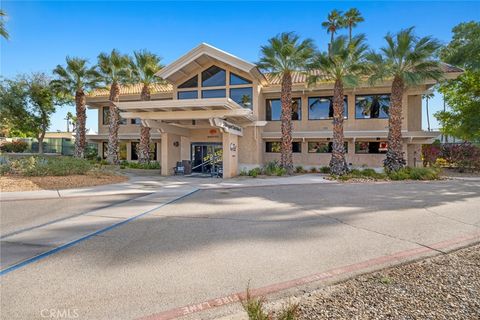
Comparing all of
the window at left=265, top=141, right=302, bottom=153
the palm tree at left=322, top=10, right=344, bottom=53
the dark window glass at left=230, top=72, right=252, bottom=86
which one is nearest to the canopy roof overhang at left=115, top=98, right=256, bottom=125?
the dark window glass at left=230, top=72, right=252, bottom=86

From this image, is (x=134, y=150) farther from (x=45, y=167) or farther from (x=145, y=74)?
(x=45, y=167)

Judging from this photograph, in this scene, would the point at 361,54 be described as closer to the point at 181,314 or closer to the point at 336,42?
the point at 336,42

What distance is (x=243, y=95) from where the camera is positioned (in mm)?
21875

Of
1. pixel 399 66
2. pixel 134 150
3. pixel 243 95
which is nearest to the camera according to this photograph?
pixel 399 66

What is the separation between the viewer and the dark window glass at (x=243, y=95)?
21750mm

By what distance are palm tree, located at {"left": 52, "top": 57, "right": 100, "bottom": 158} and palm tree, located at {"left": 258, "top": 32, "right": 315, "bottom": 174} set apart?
15845 millimetres

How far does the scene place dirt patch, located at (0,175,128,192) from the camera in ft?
42.1

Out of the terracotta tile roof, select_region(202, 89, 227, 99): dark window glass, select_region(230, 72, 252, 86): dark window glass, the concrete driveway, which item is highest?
the terracotta tile roof

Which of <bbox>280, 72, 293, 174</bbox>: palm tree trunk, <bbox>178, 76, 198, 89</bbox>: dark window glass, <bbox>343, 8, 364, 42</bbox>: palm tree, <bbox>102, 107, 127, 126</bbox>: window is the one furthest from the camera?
<bbox>343, 8, 364, 42</bbox>: palm tree

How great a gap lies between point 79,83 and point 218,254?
2636 centimetres

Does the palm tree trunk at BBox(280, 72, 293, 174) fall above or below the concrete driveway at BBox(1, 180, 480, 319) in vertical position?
above

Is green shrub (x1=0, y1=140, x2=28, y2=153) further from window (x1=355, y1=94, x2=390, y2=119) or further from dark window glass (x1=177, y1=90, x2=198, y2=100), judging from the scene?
window (x1=355, y1=94, x2=390, y2=119)

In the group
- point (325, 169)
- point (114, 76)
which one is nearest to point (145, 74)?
point (114, 76)

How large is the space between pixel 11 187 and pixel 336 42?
19.9 m
